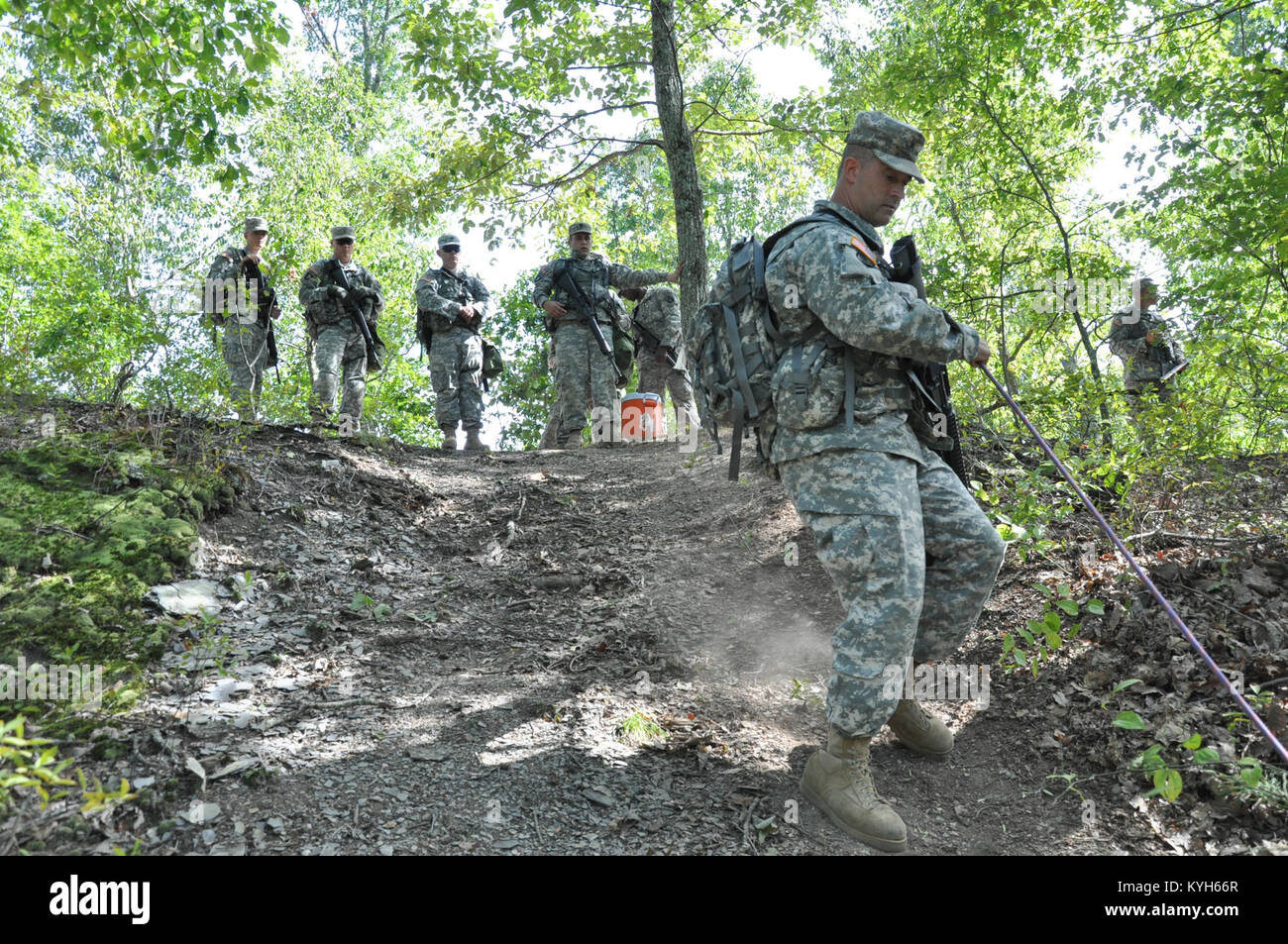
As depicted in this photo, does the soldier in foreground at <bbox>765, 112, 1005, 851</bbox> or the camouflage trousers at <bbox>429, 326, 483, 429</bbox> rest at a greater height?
the camouflage trousers at <bbox>429, 326, 483, 429</bbox>

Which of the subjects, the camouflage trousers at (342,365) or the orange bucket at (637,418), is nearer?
the camouflage trousers at (342,365)

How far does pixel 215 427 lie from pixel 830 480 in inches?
160

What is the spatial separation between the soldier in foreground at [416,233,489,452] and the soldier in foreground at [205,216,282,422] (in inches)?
65.6

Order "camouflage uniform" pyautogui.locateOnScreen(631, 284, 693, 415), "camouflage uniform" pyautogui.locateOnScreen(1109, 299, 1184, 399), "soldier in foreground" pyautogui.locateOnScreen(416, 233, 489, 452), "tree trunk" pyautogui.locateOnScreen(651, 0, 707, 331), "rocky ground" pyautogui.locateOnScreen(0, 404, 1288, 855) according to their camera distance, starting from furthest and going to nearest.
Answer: "camouflage uniform" pyautogui.locateOnScreen(631, 284, 693, 415)
"soldier in foreground" pyautogui.locateOnScreen(416, 233, 489, 452)
"camouflage uniform" pyautogui.locateOnScreen(1109, 299, 1184, 399)
"tree trunk" pyautogui.locateOnScreen(651, 0, 707, 331)
"rocky ground" pyautogui.locateOnScreen(0, 404, 1288, 855)

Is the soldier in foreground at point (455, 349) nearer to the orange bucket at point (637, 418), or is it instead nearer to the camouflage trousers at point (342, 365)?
the camouflage trousers at point (342, 365)

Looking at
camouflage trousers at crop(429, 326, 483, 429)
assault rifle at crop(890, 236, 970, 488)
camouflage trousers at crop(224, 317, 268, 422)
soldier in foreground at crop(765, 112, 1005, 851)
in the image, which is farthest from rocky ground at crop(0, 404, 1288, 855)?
camouflage trousers at crop(429, 326, 483, 429)

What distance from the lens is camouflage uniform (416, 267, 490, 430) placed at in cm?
912

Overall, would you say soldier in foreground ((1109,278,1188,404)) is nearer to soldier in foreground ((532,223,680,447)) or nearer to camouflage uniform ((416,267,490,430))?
soldier in foreground ((532,223,680,447))

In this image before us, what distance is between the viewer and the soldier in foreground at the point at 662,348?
1023cm

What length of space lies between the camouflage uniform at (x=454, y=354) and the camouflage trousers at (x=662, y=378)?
88.2 inches

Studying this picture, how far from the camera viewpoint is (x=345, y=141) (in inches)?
928

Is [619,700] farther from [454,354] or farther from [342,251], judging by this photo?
[342,251]

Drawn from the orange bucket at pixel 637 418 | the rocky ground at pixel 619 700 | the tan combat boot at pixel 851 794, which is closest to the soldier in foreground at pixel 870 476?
the tan combat boot at pixel 851 794

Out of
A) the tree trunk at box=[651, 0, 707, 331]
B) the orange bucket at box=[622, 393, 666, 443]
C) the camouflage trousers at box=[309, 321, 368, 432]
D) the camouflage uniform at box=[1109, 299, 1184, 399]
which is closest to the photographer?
the camouflage trousers at box=[309, 321, 368, 432]
